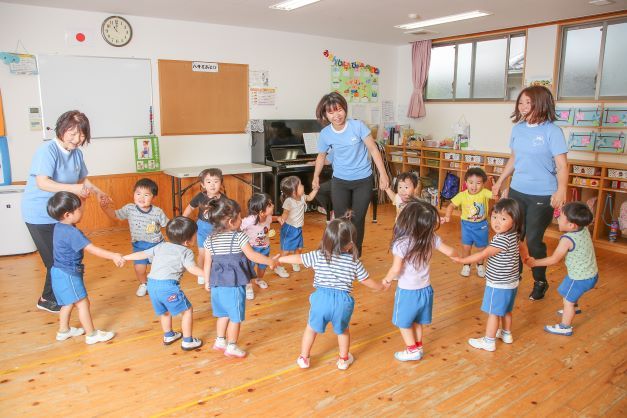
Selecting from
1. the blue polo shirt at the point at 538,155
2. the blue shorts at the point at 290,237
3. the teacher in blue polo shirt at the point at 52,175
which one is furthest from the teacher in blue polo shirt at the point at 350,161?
the teacher in blue polo shirt at the point at 52,175

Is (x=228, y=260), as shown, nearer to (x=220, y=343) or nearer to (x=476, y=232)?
(x=220, y=343)

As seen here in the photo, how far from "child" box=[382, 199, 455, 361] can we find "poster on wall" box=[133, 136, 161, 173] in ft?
13.5

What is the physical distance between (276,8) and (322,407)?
163 inches

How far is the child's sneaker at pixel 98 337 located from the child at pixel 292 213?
1.52 m

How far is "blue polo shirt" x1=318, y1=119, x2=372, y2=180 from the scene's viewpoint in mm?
3844

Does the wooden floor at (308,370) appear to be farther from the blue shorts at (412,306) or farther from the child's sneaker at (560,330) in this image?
the blue shorts at (412,306)

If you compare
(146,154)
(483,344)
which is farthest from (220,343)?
(146,154)

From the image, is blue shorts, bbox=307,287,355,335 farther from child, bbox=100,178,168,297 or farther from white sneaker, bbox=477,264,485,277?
white sneaker, bbox=477,264,485,277

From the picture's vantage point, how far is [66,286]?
110 inches

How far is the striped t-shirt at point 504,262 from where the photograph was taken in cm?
273

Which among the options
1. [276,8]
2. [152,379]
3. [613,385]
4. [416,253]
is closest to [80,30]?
[276,8]

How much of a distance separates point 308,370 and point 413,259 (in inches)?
33.1

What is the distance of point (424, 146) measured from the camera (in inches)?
282

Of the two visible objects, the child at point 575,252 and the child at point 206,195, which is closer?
the child at point 575,252
